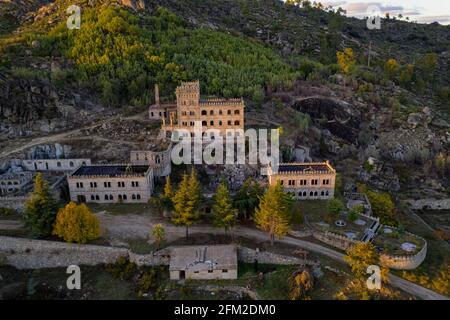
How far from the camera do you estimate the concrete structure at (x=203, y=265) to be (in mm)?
54750

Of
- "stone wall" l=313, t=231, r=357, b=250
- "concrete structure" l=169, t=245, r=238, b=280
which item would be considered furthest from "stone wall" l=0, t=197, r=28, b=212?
"stone wall" l=313, t=231, r=357, b=250

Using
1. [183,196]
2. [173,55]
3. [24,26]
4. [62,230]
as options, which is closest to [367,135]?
[173,55]

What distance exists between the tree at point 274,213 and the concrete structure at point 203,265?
22.6 feet

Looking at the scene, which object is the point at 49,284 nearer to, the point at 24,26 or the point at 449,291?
the point at 449,291

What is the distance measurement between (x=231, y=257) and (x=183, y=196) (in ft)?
40.8

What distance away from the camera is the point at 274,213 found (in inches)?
2286

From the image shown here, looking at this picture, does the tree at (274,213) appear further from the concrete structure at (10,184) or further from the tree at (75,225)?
the concrete structure at (10,184)

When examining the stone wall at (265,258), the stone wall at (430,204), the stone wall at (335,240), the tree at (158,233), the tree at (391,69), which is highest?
the tree at (391,69)

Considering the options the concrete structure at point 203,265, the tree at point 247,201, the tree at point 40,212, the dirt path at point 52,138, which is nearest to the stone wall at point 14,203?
the tree at point 40,212

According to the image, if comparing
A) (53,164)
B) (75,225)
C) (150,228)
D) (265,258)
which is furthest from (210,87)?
(265,258)

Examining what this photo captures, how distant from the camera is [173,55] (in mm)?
125062

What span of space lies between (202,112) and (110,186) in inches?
1097

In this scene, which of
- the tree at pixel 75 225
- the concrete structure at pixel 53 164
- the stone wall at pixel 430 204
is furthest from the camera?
the stone wall at pixel 430 204

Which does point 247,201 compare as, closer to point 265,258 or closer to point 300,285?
point 265,258
